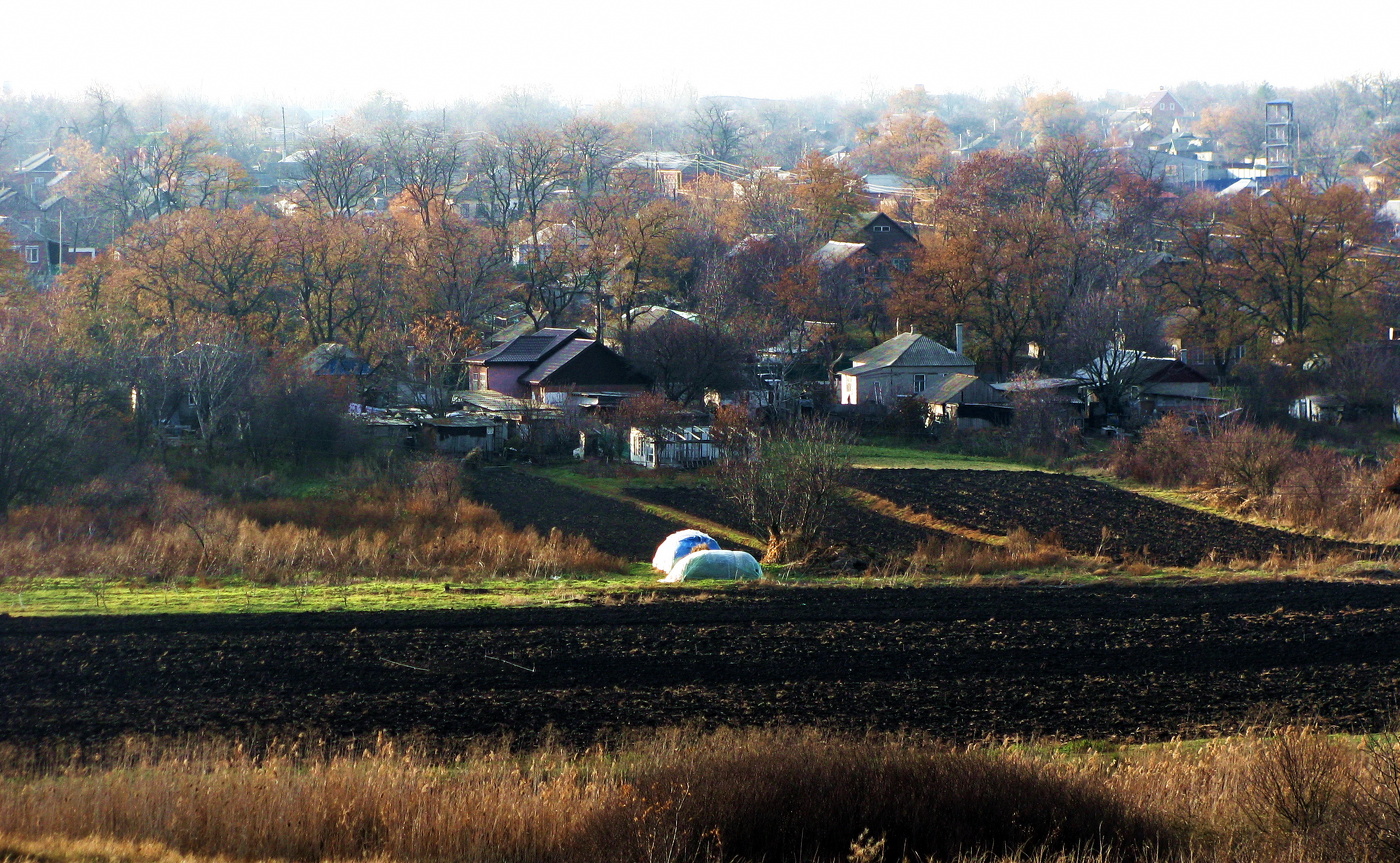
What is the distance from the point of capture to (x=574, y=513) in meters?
26.4

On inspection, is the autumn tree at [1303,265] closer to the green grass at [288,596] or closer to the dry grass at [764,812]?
the green grass at [288,596]

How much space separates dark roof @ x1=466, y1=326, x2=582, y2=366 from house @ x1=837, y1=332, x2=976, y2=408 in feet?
35.3

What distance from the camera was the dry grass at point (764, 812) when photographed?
265 inches

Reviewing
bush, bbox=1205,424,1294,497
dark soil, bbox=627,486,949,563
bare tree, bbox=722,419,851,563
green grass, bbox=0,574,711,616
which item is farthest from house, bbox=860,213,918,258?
green grass, bbox=0,574,711,616

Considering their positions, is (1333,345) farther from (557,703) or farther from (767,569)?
(557,703)

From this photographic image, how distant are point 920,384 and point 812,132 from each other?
343 feet

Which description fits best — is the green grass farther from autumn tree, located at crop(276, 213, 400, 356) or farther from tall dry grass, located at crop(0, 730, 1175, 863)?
autumn tree, located at crop(276, 213, 400, 356)

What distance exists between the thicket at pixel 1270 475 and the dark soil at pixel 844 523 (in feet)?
24.9

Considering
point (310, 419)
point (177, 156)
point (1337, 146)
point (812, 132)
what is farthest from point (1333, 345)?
point (812, 132)

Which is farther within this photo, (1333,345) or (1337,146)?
(1337,146)

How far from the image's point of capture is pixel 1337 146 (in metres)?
115

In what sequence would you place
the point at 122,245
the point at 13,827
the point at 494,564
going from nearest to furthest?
the point at 13,827 < the point at 494,564 < the point at 122,245

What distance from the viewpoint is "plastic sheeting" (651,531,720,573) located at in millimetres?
19156

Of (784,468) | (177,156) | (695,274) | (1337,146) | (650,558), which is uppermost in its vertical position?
(1337,146)
